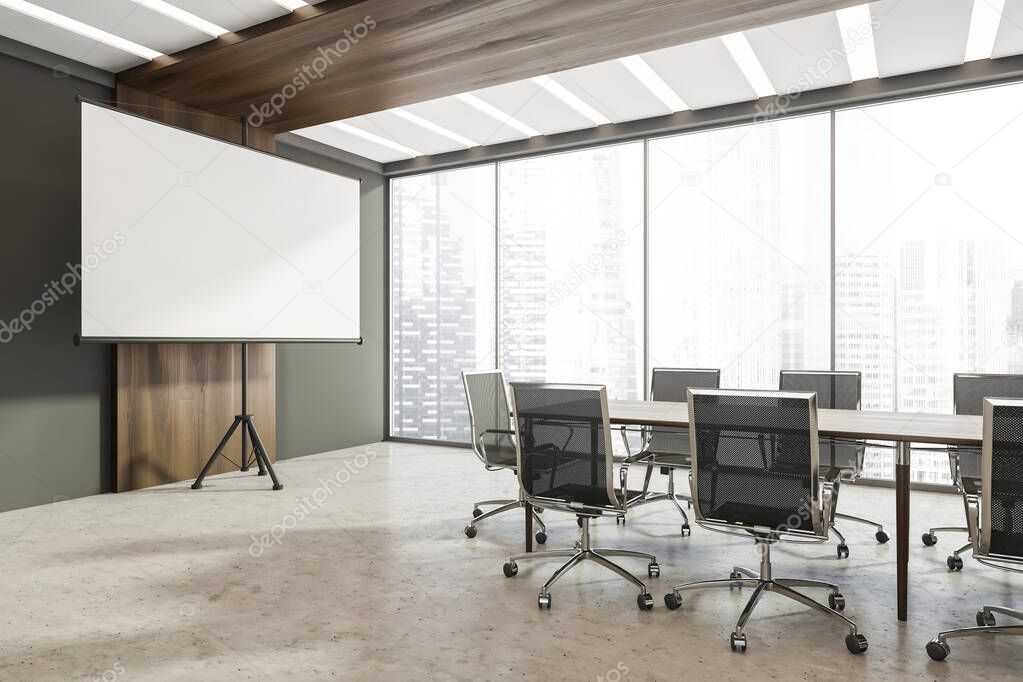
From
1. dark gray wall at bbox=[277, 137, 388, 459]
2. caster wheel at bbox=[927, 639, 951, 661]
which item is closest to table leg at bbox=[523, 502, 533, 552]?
caster wheel at bbox=[927, 639, 951, 661]

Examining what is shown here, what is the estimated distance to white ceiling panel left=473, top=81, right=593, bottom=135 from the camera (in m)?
5.43

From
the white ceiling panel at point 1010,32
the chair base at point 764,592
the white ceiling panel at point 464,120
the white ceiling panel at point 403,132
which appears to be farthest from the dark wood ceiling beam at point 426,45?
the chair base at point 764,592

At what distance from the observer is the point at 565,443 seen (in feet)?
9.87

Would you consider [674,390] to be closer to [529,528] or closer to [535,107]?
[529,528]

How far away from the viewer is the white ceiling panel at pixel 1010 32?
406 cm

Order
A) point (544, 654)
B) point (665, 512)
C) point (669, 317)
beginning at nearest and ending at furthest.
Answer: point (544, 654), point (665, 512), point (669, 317)

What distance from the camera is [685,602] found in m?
2.97

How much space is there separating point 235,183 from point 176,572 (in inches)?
125

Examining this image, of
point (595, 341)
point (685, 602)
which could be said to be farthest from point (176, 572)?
point (595, 341)

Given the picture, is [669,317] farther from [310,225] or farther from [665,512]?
Result: [310,225]

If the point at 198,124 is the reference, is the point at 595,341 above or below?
below

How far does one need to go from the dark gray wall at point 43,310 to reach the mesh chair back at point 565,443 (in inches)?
145

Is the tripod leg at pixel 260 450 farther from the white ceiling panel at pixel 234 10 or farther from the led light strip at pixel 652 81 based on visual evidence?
the led light strip at pixel 652 81

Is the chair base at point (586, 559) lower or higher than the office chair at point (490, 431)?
lower
